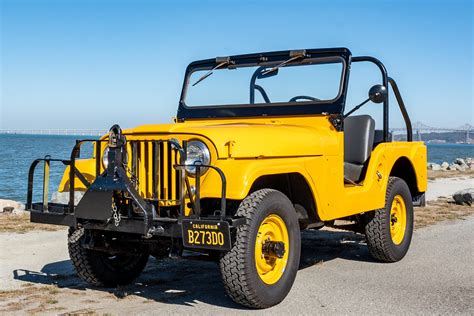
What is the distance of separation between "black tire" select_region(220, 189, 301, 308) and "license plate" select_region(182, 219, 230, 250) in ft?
0.82

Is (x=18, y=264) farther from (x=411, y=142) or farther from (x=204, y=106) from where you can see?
(x=411, y=142)

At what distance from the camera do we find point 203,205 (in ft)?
17.2

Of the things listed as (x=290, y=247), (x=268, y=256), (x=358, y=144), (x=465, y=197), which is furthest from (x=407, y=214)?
(x=465, y=197)

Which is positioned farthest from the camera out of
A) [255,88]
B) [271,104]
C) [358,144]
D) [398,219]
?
[398,219]

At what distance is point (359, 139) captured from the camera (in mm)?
7188

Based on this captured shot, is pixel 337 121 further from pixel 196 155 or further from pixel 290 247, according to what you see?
pixel 196 155

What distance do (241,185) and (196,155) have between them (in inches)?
18.2

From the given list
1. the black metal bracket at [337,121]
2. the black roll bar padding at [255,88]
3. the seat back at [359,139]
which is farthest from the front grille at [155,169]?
the seat back at [359,139]

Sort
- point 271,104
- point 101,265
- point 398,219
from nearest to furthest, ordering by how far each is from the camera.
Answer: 1. point 101,265
2. point 271,104
3. point 398,219

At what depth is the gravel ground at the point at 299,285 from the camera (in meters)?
5.11

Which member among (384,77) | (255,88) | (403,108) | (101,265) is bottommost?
(101,265)

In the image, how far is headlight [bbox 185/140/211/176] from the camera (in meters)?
4.90

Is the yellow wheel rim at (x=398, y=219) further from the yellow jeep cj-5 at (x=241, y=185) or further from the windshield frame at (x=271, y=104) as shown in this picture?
the windshield frame at (x=271, y=104)

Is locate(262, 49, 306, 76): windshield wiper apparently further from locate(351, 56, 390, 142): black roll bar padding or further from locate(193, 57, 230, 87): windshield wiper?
locate(351, 56, 390, 142): black roll bar padding
